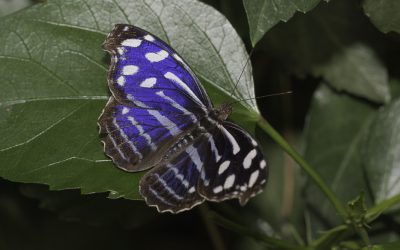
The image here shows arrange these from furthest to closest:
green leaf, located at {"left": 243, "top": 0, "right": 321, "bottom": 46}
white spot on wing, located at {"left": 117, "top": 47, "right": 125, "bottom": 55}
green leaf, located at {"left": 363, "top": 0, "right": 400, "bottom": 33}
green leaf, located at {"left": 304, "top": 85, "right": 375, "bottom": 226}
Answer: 1. green leaf, located at {"left": 304, "top": 85, "right": 375, "bottom": 226}
2. green leaf, located at {"left": 363, "top": 0, "right": 400, "bottom": 33}
3. white spot on wing, located at {"left": 117, "top": 47, "right": 125, "bottom": 55}
4. green leaf, located at {"left": 243, "top": 0, "right": 321, "bottom": 46}

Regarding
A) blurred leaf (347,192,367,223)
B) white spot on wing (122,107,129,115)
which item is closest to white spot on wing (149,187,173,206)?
white spot on wing (122,107,129,115)

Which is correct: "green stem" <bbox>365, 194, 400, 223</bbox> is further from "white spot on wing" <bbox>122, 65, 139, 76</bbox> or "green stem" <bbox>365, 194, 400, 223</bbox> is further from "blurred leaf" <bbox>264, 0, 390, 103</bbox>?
"white spot on wing" <bbox>122, 65, 139, 76</bbox>

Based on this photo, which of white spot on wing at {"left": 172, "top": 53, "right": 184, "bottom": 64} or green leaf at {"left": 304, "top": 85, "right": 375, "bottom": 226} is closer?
white spot on wing at {"left": 172, "top": 53, "right": 184, "bottom": 64}

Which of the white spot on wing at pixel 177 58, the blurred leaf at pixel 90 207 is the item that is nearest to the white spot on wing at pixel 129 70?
the white spot on wing at pixel 177 58

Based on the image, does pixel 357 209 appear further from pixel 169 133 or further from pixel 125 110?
pixel 125 110

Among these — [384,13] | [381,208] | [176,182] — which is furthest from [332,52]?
[176,182]

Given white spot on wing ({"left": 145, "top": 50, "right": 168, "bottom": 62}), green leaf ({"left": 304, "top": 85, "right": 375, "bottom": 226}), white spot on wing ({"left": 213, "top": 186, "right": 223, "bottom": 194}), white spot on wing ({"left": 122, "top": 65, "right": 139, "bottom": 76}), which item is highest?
white spot on wing ({"left": 145, "top": 50, "right": 168, "bottom": 62})

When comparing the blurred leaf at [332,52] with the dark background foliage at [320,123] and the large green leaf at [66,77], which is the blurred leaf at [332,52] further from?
the large green leaf at [66,77]

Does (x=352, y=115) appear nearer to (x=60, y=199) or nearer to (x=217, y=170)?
(x=217, y=170)

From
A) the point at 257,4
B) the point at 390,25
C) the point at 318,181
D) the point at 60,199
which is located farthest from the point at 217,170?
the point at 60,199
